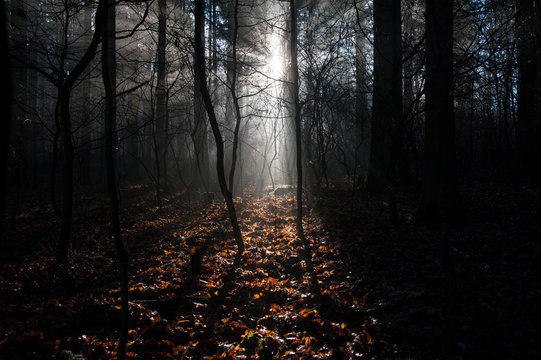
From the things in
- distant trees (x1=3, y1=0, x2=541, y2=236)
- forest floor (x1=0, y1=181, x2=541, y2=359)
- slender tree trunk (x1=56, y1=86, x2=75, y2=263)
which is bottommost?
forest floor (x1=0, y1=181, x2=541, y2=359)

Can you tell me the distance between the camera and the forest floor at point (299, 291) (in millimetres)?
3010

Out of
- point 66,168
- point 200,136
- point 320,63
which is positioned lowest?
point 66,168

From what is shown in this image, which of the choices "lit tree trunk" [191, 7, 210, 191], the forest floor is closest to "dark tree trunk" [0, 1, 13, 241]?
the forest floor

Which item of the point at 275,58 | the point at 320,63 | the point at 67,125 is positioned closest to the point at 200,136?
the point at 275,58

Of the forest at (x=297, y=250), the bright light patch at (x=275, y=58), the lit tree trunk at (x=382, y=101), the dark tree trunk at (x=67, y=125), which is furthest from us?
the bright light patch at (x=275, y=58)

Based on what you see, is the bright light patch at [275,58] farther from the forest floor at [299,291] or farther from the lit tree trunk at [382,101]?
the forest floor at [299,291]

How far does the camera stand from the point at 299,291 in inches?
173

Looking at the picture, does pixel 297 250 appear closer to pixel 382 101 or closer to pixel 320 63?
pixel 382 101

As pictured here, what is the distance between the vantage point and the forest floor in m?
3.01

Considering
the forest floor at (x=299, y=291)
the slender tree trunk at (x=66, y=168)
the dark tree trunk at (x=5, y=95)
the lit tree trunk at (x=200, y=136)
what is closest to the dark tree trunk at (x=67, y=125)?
the slender tree trunk at (x=66, y=168)

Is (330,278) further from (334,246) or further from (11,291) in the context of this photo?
(11,291)

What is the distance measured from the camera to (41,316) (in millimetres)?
3594

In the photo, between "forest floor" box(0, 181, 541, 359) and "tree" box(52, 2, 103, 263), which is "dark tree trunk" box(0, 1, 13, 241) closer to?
"forest floor" box(0, 181, 541, 359)

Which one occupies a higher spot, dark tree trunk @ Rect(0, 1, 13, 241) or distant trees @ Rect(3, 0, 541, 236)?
distant trees @ Rect(3, 0, 541, 236)
